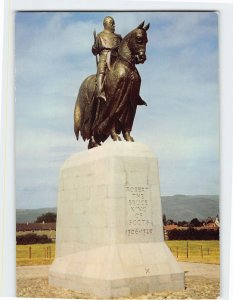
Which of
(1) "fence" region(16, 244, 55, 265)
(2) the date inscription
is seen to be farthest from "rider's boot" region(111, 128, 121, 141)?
(1) "fence" region(16, 244, 55, 265)

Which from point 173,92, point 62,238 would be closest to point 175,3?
point 173,92

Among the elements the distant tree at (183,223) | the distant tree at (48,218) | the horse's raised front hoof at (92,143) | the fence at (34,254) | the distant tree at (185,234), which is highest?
the horse's raised front hoof at (92,143)

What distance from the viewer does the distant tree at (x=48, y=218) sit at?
8.74 meters

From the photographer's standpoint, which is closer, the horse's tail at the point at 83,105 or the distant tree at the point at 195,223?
the distant tree at the point at 195,223

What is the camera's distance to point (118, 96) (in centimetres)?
835

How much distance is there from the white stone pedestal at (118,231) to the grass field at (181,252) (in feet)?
1.44

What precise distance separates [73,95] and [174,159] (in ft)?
7.08

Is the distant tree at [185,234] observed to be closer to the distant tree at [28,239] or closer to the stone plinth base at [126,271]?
the stone plinth base at [126,271]

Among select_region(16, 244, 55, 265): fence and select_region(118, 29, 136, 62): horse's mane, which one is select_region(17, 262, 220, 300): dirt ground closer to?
select_region(16, 244, 55, 265): fence

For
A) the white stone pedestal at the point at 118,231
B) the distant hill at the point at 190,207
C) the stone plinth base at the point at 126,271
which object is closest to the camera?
the stone plinth base at the point at 126,271

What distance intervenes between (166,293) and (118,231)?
1232 millimetres

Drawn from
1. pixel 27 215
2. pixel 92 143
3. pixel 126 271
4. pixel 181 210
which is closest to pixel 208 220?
pixel 181 210

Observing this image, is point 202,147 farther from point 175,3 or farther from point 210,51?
point 175,3

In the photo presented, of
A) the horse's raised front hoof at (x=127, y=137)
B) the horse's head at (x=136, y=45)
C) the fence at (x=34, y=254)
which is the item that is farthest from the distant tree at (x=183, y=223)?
the horse's head at (x=136, y=45)
